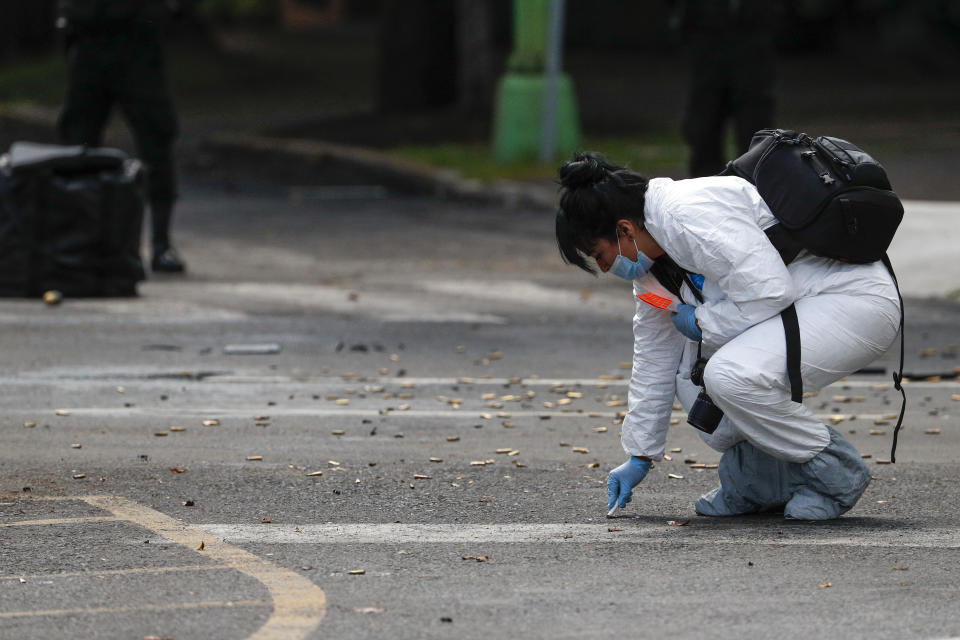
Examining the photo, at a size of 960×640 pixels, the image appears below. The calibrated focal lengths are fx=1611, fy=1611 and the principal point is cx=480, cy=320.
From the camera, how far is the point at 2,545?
4.52 metres

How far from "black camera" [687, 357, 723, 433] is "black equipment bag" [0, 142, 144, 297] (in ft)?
17.2

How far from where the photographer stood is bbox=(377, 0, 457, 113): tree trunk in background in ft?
63.4

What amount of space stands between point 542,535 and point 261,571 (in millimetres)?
858

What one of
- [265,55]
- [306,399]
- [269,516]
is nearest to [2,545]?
[269,516]

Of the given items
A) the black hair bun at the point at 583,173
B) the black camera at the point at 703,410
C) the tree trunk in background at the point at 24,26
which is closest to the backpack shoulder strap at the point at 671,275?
the black camera at the point at 703,410

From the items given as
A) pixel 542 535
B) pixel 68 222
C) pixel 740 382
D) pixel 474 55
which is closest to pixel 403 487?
pixel 542 535

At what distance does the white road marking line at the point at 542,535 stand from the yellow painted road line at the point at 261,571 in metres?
0.09

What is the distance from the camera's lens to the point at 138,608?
3.97 m

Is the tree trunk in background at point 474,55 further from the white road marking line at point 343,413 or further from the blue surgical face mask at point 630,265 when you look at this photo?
the blue surgical face mask at point 630,265

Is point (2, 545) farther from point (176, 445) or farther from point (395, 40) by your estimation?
point (395, 40)

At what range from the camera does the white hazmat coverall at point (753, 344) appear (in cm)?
461

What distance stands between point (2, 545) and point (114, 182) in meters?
5.00

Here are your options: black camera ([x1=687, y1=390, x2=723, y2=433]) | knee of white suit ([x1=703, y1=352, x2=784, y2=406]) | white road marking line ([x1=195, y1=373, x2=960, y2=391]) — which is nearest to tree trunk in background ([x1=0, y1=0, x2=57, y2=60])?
white road marking line ([x1=195, y1=373, x2=960, y2=391])

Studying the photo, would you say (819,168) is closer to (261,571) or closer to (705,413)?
(705,413)
